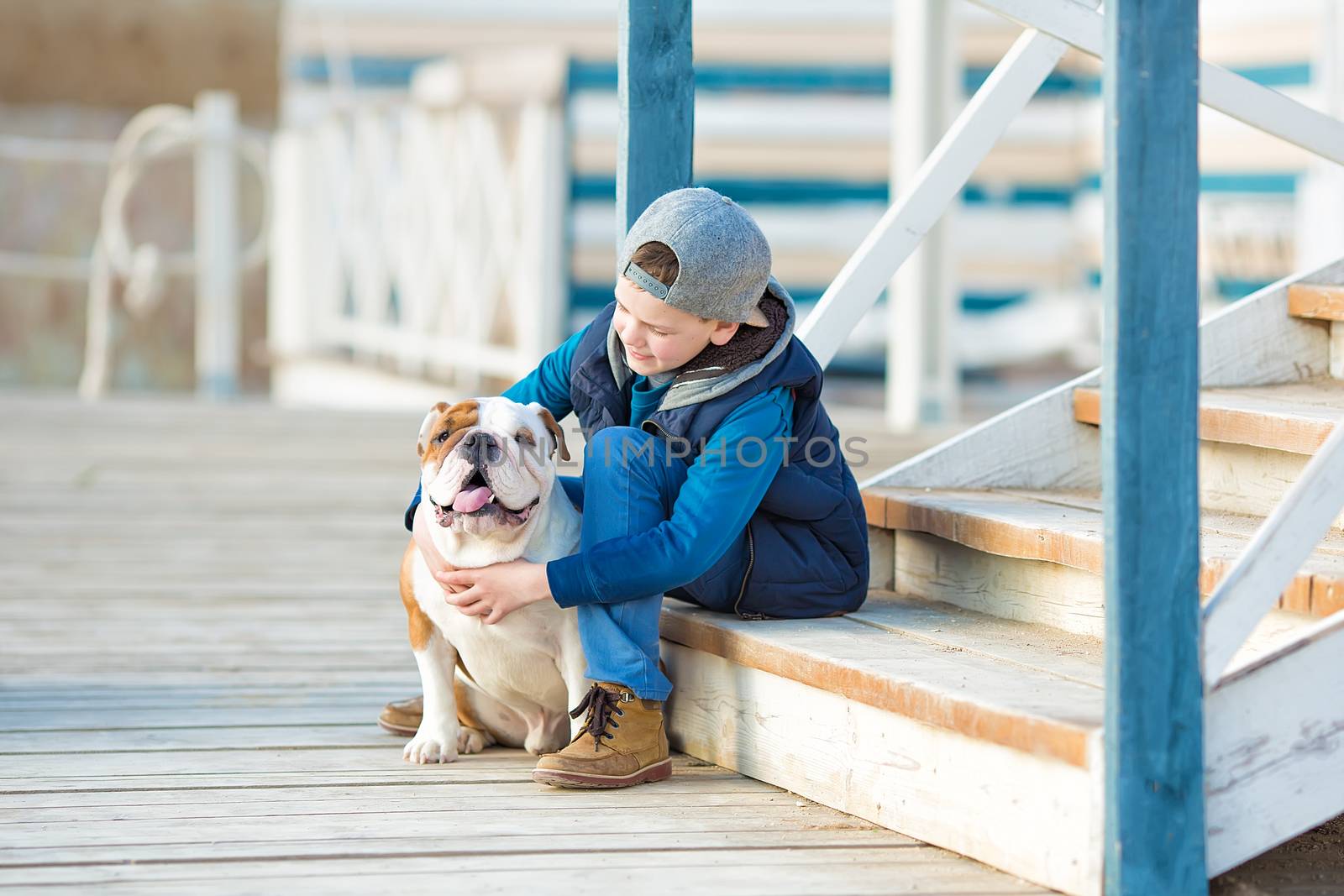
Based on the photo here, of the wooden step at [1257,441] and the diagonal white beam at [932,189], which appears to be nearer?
the wooden step at [1257,441]

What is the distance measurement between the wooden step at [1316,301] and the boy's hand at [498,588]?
150 cm

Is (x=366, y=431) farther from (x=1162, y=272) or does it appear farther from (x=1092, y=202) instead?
(x=1162, y=272)

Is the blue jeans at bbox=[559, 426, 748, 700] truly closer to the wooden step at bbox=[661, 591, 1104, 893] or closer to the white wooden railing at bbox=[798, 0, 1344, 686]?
the wooden step at bbox=[661, 591, 1104, 893]

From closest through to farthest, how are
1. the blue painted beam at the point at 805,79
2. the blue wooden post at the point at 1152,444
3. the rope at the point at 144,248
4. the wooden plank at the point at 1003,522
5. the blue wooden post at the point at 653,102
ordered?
1. the blue wooden post at the point at 1152,444
2. the wooden plank at the point at 1003,522
3. the blue wooden post at the point at 653,102
4. the rope at the point at 144,248
5. the blue painted beam at the point at 805,79

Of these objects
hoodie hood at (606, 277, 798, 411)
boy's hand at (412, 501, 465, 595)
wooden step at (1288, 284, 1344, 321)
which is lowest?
boy's hand at (412, 501, 465, 595)

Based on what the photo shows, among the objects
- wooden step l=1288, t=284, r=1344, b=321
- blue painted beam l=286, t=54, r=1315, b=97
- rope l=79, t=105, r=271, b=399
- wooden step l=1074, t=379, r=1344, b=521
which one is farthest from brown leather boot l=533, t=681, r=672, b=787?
blue painted beam l=286, t=54, r=1315, b=97

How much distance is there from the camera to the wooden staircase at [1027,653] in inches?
72.6

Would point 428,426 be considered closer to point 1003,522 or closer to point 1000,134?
point 1003,522

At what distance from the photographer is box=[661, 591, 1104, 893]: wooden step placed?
186cm

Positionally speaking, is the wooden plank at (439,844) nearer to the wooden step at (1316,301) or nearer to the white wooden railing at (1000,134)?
the white wooden railing at (1000,134)

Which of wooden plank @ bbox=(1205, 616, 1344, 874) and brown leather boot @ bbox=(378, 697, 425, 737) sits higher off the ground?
wooden plank @ bbox=(1205, 616, 1344, 874)

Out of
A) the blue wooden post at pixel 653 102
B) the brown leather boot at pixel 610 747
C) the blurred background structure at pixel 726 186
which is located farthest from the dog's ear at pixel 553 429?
the blurred background structure at pixel 726 186

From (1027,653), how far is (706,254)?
692 mm

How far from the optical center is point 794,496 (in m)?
2.36
